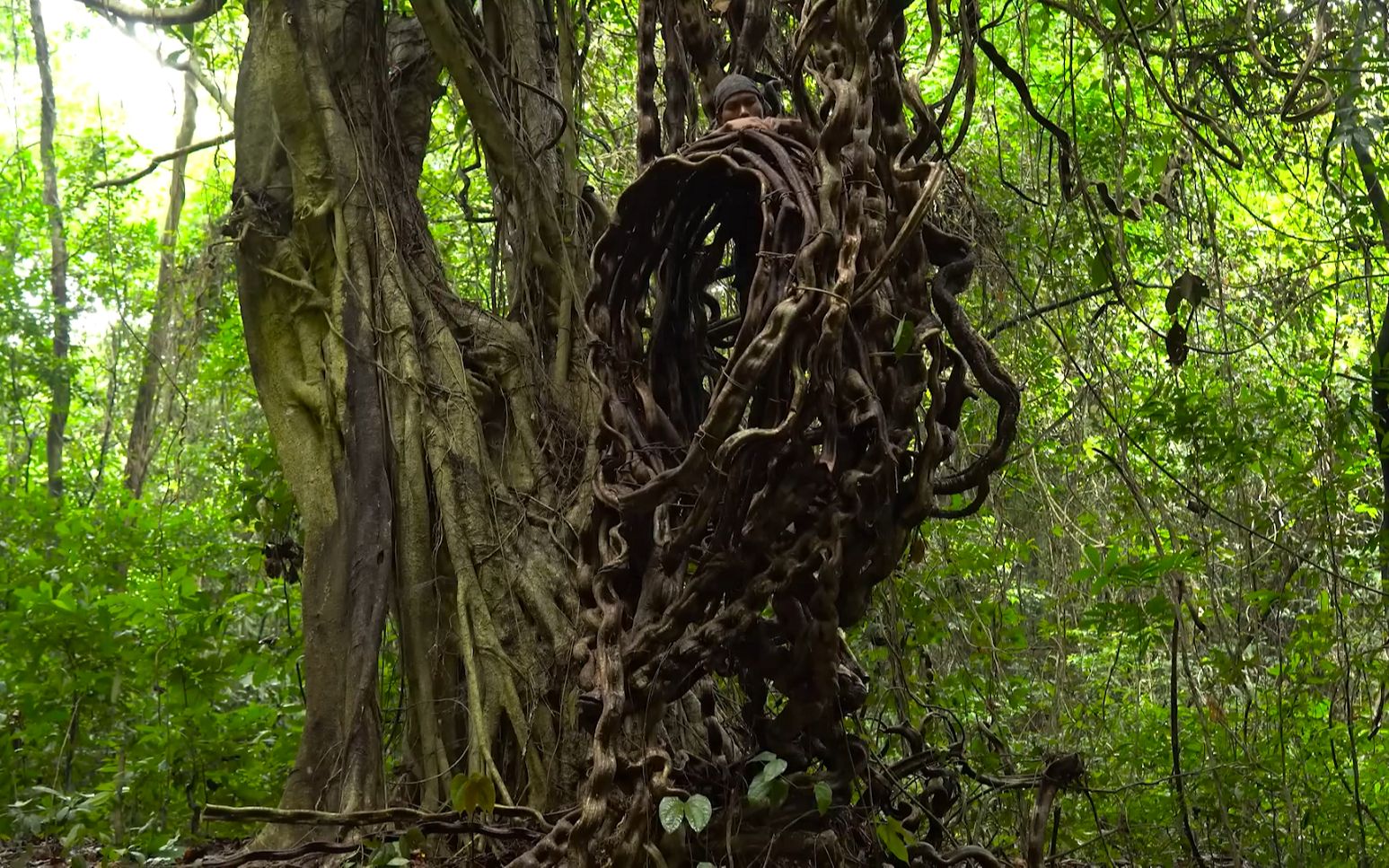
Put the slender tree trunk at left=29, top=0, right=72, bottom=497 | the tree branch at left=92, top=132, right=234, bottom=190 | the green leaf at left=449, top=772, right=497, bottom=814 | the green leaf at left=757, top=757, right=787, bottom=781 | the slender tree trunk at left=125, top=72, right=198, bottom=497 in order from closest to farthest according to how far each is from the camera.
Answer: the green leaf at left=757, top=757, right=787, bottom=781 < the green leaf at left=449, top=772, right=497, bottom=814 < the tree branch at left=92, top=132, right=234, bottom=190 < the slender tree trunk at left=125, top=72, right=198, bottom=497 < the slender tree trunk at left=29, top=0, right=72, bottom=497

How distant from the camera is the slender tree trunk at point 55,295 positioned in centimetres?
817

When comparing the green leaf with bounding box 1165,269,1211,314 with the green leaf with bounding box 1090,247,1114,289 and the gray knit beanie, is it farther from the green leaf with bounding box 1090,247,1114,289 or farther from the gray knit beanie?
the gray knit beanie

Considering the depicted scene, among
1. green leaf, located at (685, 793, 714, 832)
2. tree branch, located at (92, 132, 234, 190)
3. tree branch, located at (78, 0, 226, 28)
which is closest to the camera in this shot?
green leaf, located at (685, 793, 714, 832)

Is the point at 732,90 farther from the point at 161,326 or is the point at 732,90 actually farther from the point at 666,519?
the point at 161,326

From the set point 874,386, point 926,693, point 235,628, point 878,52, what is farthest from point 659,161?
point 235,628

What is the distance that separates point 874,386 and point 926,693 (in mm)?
1741

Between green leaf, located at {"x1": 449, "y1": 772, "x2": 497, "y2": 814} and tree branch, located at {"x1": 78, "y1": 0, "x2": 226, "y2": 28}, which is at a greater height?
tree branch, located at {"x1": 78, "y1": 0, "x2": 226, "y2": 28}

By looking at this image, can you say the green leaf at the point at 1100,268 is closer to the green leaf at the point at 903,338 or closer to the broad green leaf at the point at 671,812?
the green leaf at the point at 903,338

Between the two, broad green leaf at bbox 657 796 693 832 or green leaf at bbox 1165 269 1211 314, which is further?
green leaf at bbox 1165 269 1211 314

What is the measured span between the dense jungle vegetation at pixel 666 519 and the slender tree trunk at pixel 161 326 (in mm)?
1841

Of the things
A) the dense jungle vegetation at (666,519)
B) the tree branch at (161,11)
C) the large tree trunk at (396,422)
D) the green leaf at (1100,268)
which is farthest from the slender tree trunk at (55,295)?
the green leaf at (1100,268)

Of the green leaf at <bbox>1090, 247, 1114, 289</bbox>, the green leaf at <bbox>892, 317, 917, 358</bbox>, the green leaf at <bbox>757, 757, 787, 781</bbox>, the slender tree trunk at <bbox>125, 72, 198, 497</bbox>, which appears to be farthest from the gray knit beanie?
the slender tree trunk at <bbox>125, 72, 198, 497</bbox>

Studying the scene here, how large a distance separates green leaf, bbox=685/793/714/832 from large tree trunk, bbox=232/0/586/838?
71 centimetres

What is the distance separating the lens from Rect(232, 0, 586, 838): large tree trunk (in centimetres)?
260
